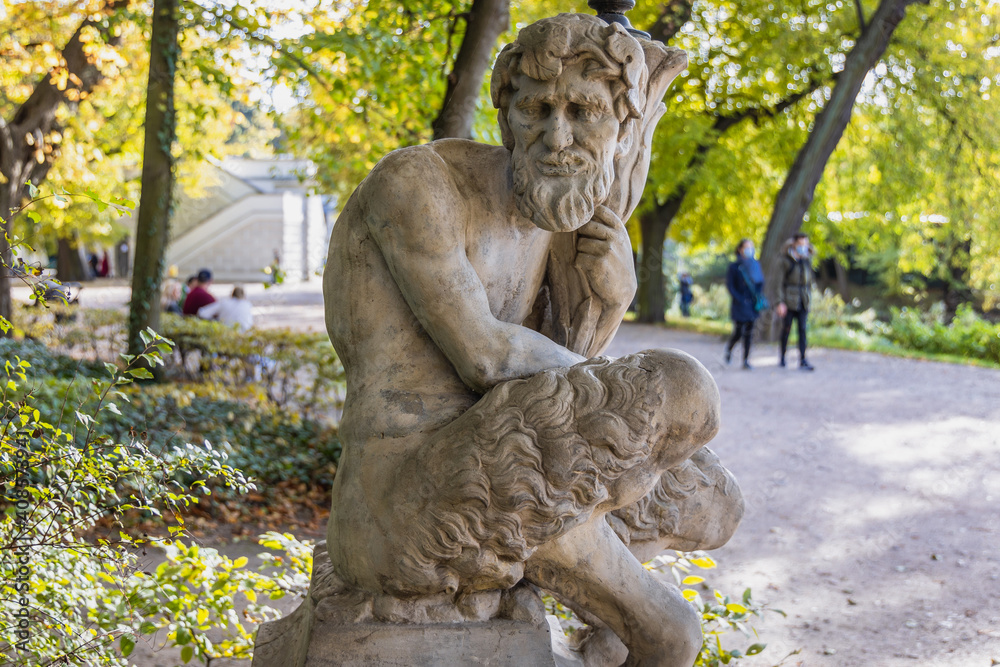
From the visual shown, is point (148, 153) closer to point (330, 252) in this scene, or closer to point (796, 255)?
point (330, 252)

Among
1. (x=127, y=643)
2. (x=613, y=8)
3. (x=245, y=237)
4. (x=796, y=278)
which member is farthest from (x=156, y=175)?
(x=245, y=237)

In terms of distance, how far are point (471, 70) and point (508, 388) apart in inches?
162

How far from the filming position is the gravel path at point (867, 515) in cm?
418

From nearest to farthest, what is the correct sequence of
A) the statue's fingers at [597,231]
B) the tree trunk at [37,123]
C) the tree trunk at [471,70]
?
the statue's fingers at [597,231], the tree trunk at [471,70], the tree trunk at [37,123]

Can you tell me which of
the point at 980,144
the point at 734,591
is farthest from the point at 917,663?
the point at 980,144

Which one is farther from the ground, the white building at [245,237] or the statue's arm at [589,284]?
the white building at [245,237]

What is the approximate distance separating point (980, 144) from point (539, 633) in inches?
571

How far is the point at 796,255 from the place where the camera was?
10.9 m

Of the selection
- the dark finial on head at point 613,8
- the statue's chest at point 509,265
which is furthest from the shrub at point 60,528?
the dark finial on head at point 613,8

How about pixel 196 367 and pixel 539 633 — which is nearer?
pixel 539 633

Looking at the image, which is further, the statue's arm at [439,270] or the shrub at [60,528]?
the shrub at [60,528]

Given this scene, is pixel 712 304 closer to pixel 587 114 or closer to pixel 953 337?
pixel 953 337

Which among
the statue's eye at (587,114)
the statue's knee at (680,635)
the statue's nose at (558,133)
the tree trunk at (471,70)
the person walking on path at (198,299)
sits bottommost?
the statue's knee at (680,635)

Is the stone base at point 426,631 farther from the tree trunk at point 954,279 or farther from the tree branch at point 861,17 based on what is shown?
the tree trunk at point 954,279
